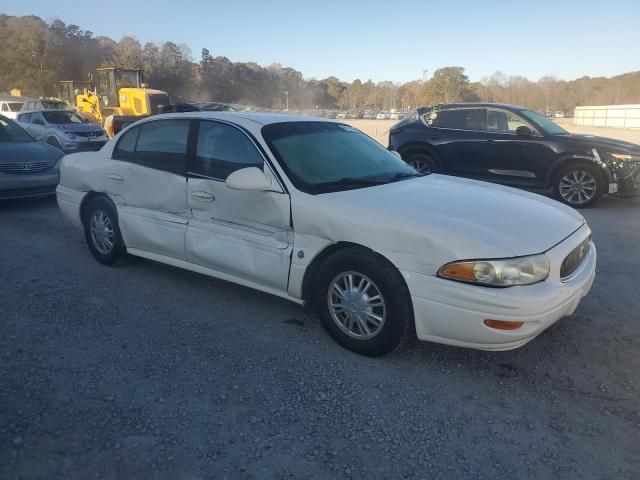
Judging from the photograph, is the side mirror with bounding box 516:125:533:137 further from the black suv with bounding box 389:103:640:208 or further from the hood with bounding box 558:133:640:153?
the hood with bounding box 558:133:640:153

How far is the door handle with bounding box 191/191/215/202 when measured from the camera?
4.04m

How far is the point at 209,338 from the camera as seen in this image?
364 centimetres

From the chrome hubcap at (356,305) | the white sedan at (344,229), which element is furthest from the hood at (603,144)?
the chrome hubcap at (356,305)

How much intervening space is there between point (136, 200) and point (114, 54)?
6547cm

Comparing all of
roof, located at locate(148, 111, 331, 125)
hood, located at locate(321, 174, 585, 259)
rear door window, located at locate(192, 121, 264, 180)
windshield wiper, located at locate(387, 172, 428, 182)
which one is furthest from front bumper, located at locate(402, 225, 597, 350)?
roof, located at locate(148, 111, 331, 125)

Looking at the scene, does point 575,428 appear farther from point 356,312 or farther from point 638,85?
point 638,85

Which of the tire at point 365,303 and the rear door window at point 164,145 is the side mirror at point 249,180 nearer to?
the tire at point 365,303

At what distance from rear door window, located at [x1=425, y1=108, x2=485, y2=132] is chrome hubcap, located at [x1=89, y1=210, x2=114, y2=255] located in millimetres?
6450

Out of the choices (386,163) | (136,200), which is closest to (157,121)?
(136,200)

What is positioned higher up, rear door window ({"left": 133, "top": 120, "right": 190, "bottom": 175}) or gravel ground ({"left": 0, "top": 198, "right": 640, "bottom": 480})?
rear door window ({"left": 133, "top": 120, "right": 190, "bottom": 175})

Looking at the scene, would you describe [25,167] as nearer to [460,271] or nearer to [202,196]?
[202,196]

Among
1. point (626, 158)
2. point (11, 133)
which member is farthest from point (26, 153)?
point (626, 158)

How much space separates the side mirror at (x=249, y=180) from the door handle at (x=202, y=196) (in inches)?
18.1

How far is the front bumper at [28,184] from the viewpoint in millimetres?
7641
